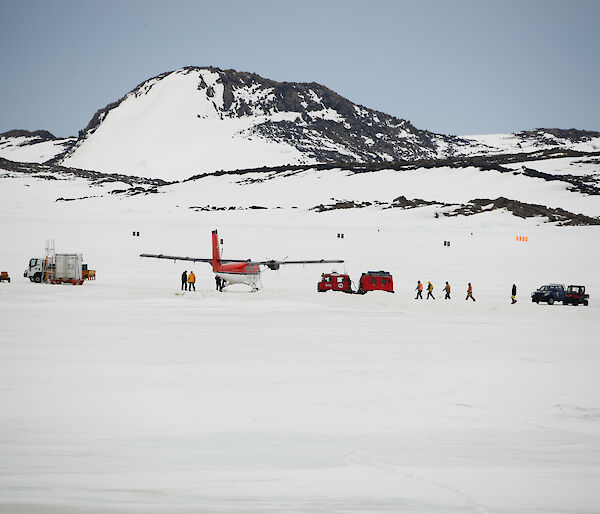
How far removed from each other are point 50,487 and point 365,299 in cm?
2944

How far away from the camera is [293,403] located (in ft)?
44.3

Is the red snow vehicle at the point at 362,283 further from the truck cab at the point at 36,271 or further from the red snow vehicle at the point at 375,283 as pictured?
the truck cab at the point at 36,271

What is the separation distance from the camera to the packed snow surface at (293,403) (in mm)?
8891

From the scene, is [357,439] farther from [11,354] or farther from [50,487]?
[11,354]

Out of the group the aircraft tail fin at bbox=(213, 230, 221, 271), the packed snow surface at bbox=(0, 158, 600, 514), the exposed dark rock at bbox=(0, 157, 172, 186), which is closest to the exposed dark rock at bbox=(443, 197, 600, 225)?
the packed snow surface at bbox=(0, 158, 600, 514)

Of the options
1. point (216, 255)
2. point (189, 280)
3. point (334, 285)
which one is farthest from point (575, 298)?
point (189, 280)

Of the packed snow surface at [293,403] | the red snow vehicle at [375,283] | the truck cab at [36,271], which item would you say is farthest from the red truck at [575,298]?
the truck cab at [36,271]

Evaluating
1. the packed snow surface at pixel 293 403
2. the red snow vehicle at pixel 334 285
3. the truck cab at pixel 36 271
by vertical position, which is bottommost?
the packed snow surface at pixel 293 403

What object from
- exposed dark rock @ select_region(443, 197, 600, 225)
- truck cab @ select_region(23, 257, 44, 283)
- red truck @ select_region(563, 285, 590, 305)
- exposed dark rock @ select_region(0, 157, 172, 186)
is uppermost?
exposed dark rock @ select_region(0, 157, 172, 186)

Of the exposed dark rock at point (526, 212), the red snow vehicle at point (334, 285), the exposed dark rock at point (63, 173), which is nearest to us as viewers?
the red snow vehicle at point (334, 285)

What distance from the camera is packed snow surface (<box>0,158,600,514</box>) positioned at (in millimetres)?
8891

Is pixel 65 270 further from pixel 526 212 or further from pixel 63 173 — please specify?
pixel 63 173

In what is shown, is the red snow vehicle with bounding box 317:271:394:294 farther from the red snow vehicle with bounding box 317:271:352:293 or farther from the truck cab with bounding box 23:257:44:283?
the truck cab with bounding box 23:257:44:283

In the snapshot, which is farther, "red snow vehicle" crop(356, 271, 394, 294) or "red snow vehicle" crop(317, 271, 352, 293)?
"red snow vehicle" crop(317, 271, 352, 293)
